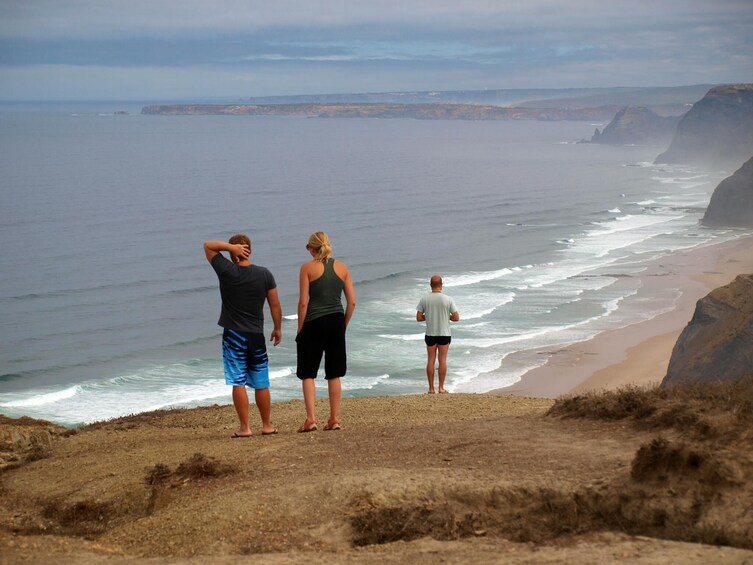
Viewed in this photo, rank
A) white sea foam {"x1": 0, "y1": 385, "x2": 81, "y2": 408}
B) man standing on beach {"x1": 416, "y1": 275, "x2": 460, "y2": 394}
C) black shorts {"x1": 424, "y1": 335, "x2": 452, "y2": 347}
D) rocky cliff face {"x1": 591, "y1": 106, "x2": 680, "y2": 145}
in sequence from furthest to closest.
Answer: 1. rocky cliff face {"x1": 591, "y1": 106, "x2": 680, "y2": 145}
2. white sea foam {"x1": 0, "y1": 385, "x2": 81, "y2": 408}
3. black shorts {"x1": 424, "y1": 335, "x2": 452, "y2": 347}
4. man standing on beach {"x1": 416, "y1": 275, "x2": 460, "y2": 394}

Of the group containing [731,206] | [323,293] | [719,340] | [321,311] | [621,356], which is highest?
[323,293]

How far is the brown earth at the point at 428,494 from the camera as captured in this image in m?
6.06

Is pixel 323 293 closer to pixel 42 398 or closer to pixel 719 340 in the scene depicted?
pixel 719 340

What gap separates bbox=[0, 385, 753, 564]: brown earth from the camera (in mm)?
6062

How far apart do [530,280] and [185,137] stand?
141145 millimetres

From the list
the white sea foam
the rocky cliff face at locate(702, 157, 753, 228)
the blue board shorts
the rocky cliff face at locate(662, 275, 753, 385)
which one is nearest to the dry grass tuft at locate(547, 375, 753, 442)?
the blue board shorts

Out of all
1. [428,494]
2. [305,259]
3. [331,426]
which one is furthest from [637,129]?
[428,494]

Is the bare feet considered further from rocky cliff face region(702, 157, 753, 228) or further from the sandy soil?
rocky cliff face region(702, 157, 753, 228)

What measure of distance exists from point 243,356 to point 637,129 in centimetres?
17746

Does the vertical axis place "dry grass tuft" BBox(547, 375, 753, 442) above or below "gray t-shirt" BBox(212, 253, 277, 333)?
below

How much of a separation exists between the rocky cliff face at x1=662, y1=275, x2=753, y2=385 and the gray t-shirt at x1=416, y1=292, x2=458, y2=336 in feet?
11.3

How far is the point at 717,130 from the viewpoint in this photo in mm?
117000

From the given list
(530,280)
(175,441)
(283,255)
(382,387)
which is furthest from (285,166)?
(175,441)

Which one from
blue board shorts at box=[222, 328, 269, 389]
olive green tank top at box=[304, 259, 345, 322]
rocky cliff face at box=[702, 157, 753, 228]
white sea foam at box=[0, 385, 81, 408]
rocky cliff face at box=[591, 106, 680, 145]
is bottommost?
white sea foam at box=[0, 385, 81, 408]
